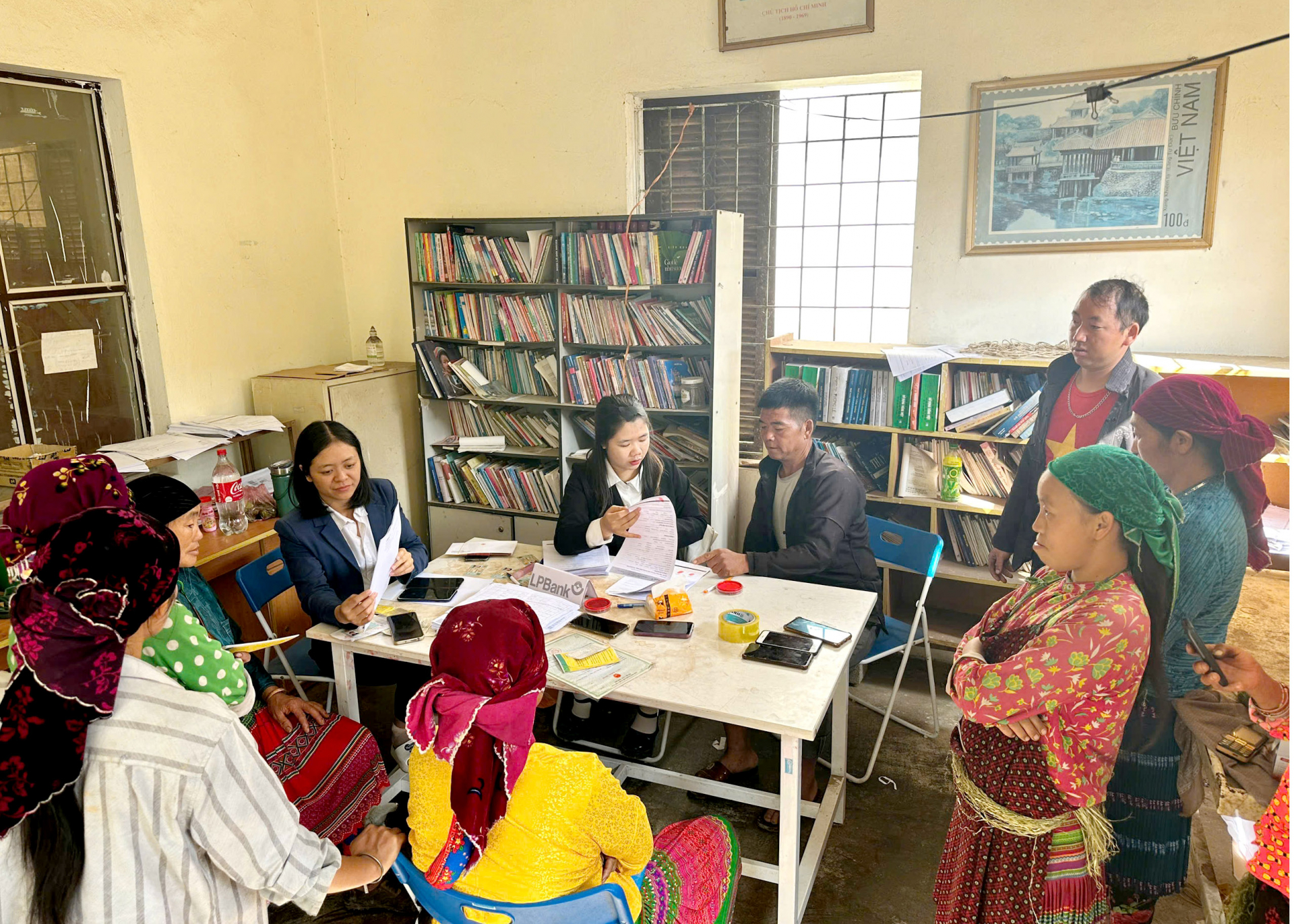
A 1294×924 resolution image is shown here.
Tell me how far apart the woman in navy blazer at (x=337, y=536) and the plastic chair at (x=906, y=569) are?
1614 millimetres

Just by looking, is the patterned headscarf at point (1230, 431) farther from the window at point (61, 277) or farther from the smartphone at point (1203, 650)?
the window at point (61, 277)

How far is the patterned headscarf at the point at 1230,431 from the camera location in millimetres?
1748

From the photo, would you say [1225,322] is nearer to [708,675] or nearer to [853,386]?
[853,386]

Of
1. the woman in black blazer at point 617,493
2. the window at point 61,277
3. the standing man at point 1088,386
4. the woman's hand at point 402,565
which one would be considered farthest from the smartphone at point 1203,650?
the window at point 61,277

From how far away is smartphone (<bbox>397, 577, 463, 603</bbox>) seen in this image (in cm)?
275

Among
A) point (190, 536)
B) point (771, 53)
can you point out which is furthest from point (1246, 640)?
point (771, 53)

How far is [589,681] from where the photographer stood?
Answer: 222cm

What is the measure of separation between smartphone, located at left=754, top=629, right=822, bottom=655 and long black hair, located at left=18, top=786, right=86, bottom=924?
161 centimetres

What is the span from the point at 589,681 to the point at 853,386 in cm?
226

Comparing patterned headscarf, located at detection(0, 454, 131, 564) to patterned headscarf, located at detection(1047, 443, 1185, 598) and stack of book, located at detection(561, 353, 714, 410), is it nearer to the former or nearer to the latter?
patterned headscarf, located at detection(1047, 443, 1185, 598)

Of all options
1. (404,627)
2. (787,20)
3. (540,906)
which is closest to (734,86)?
(787,20)

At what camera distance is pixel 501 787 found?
149cm

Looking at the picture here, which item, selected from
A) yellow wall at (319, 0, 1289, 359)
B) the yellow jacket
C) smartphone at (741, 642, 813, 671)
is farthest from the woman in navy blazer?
yellow wall at (319, 0, 1289, 359)

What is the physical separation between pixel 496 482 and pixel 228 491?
1.28m
